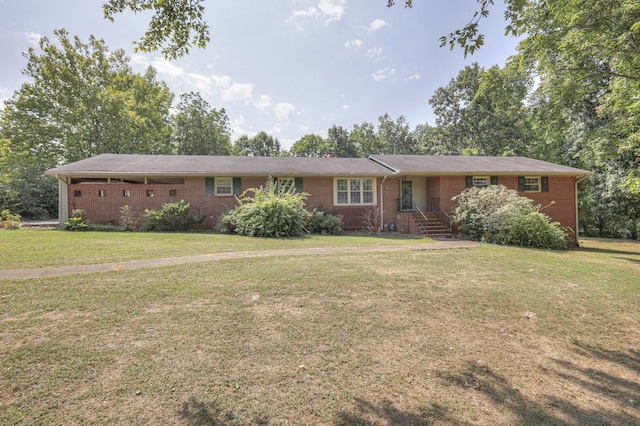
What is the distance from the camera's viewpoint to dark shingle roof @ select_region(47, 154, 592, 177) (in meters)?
13.7

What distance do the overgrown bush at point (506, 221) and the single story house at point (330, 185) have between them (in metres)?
1.61

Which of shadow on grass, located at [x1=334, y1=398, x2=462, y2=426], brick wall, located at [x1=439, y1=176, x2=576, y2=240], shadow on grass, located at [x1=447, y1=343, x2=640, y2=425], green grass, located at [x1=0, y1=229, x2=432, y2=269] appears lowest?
shadow on grass, located at [x1=447, y1=343, x2=640, y2=425]

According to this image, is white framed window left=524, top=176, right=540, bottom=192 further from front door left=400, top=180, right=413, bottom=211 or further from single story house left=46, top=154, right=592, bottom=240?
front door left=400, top=180, right=413, bottom=211

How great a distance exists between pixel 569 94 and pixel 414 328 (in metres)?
13.1

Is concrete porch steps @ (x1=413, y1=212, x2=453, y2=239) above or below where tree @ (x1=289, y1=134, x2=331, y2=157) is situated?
below

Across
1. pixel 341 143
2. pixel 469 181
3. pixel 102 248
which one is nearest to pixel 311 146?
pixel 341 143

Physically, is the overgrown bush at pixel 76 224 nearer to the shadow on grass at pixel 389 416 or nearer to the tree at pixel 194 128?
the shadow on grass at pixel 389 416

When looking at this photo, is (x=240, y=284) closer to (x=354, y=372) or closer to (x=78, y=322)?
(x=78, y=322)

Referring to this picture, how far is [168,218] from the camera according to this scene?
13.0 metres

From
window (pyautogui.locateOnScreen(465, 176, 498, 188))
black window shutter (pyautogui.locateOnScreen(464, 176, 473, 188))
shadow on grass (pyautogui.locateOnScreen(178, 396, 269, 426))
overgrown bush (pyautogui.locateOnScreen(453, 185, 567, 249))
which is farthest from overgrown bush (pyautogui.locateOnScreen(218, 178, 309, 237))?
shadow on grass (pyautogui.locateOnScreen(178, 396, 269, 426))

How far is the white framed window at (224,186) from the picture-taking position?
48.3ft

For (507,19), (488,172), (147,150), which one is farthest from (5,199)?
(488,172)

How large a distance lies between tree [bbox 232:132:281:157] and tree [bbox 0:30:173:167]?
2548 cm

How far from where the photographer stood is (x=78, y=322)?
3.41 meters
